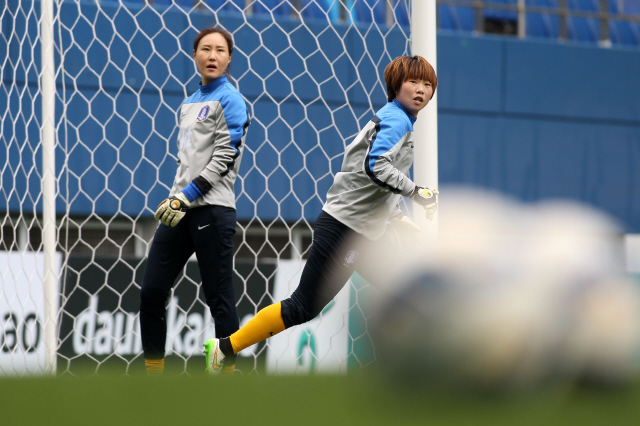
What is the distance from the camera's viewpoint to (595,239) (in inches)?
39.9

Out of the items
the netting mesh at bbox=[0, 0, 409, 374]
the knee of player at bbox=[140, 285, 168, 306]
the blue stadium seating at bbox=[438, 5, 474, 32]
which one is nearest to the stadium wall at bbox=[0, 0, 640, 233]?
the netting mesh at bbox=[0, 0, 409, 374]

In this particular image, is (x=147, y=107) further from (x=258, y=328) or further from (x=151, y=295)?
(x=258, y=328)

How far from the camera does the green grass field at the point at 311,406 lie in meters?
0.96

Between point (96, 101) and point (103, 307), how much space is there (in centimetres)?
278

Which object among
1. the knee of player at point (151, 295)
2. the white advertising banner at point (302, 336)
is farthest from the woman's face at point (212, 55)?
the white advertising banner at point (302, 336)

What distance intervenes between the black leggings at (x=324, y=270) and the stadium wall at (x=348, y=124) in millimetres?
4255

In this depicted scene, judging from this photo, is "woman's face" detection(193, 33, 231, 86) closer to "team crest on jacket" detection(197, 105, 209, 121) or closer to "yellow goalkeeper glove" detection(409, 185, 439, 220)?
"team crest on jacket" detection(197, 105, 209, 121)

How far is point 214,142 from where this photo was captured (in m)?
2.56

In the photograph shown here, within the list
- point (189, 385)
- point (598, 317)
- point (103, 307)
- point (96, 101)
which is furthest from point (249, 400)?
point (96, 101)

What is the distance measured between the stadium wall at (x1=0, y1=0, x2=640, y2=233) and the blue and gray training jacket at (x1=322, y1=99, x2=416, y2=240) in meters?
4.19

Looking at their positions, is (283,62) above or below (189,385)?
above

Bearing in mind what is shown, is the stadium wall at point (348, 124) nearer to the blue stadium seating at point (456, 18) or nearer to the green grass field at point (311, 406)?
the blue stadium seating at point (456, 18)

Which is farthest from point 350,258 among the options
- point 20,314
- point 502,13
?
point 502,13

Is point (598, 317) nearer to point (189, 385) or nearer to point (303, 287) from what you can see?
point (189, 385)
